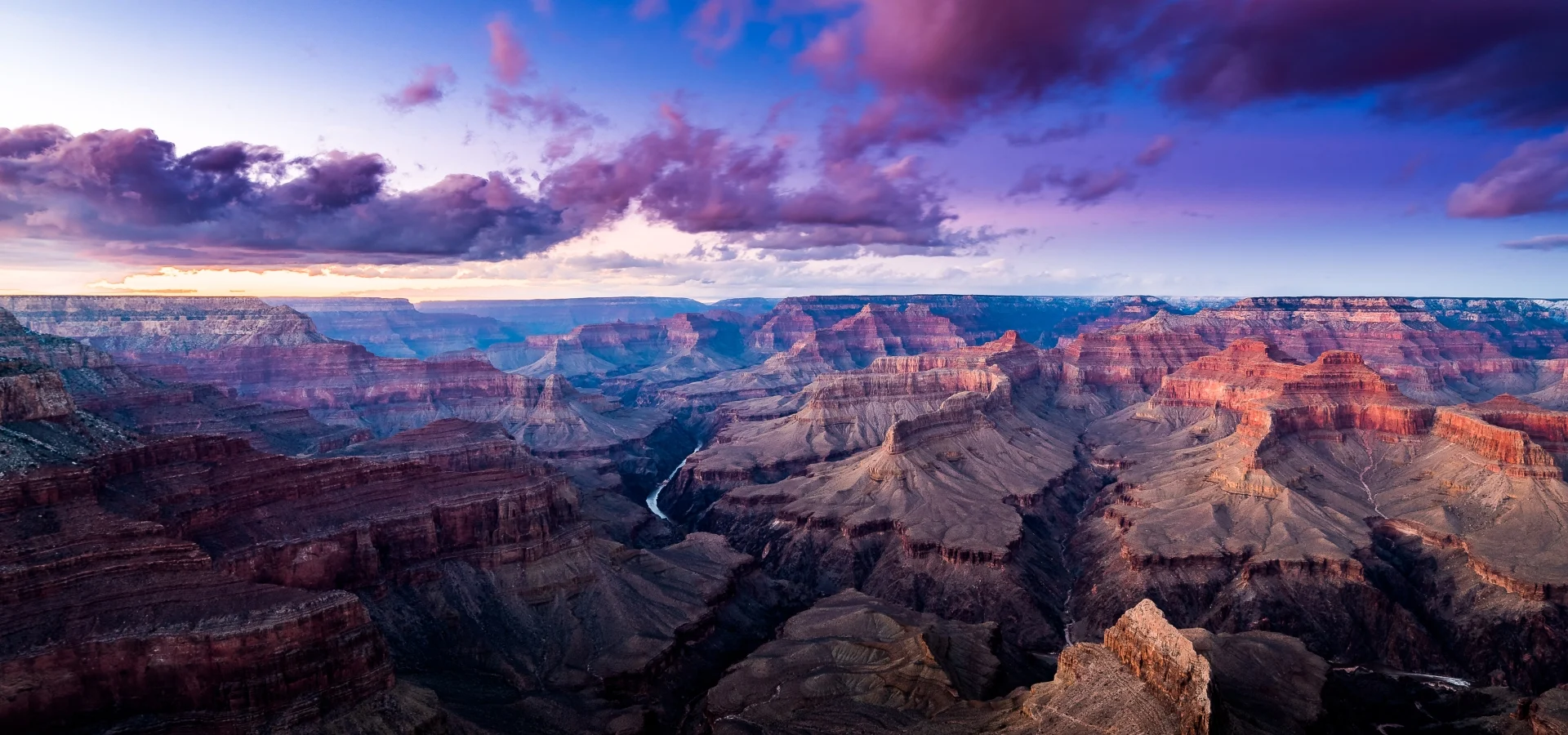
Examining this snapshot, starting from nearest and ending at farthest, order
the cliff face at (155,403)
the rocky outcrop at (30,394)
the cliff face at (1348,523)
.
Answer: the rocky outcrop at (30,394) < the cliff face at (1348,523) < the cliff face at (155,403)

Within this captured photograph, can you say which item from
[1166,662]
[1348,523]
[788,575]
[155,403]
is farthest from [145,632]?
[1348,523]

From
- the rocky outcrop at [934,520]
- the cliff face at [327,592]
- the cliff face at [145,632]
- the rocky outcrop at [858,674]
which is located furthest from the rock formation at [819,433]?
the cliff face at [145,632]

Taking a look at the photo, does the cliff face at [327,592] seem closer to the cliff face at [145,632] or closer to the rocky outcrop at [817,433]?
the cliff face at [145,632]

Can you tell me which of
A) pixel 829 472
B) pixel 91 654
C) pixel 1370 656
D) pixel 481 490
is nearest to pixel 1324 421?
pixel 1370 656

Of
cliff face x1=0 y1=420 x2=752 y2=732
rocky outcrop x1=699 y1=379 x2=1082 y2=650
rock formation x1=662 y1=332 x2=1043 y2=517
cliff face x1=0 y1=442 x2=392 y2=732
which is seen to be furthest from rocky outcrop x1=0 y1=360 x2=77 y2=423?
rock formation x1=662 y1=332 x2=1043 y2=517

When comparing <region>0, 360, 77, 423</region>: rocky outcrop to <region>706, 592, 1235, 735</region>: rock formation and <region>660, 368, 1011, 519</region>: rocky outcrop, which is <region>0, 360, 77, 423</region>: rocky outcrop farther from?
<region>660, 368, 1011, 519</region>: rocky outcrop

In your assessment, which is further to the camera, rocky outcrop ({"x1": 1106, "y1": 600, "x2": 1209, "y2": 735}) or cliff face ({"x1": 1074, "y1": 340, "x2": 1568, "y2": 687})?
cliff face ({"x1": 1074, "y1": 340, "x2": 1568, "y2": 687})

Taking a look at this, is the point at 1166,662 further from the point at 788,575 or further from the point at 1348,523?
the point at 1348,523

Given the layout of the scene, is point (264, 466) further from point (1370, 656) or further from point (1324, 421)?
point (1324, 421)
